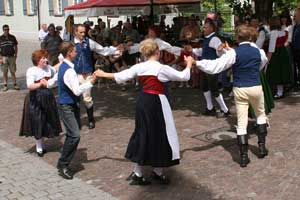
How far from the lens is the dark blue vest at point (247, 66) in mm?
5984

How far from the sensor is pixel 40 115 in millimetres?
7090

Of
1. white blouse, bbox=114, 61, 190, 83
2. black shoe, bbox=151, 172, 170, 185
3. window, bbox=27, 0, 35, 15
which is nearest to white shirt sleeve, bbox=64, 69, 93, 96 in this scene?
white blouse, bbox=114, 61, 190, 83

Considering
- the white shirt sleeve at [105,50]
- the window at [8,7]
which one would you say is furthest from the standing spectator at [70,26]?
the window at [8,7]

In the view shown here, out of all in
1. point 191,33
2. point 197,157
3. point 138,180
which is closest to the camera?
point 138,180

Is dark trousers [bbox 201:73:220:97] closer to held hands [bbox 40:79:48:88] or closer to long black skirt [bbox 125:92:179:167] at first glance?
held hands [bbox 40:79:48:88]

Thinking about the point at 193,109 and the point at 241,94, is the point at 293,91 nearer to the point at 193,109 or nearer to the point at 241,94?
the point at 193,109

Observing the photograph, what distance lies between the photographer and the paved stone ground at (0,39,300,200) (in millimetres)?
5566

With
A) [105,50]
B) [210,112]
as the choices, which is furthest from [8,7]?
[210,112]

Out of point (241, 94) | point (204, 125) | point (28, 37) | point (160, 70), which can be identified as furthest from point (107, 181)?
point (28, 37)

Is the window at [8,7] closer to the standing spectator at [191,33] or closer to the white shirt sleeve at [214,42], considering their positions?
the standing spectator at [191,33]

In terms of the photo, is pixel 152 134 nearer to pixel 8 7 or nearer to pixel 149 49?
pixel 149 49

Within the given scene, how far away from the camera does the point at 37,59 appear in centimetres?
693

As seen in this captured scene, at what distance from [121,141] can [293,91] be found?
481 centimetres

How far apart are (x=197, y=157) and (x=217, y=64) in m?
1.42
